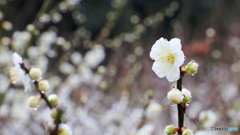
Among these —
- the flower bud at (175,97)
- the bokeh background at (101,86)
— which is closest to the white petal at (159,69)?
the flower bud at (175,97)

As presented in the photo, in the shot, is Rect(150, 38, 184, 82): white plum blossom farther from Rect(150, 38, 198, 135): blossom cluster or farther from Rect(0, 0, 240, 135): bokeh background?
Rect(0, 0, 240, 135): bokeh background

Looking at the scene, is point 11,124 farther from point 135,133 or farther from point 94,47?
point 135,133

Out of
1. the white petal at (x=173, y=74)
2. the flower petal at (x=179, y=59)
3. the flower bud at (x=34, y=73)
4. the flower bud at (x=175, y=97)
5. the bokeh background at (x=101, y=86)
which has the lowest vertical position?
the flower bud at (x=175, y=97)

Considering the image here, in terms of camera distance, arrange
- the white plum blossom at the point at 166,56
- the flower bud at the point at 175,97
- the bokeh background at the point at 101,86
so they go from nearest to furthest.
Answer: the flower bud at the point at 175,97, the white plum blossom at the point at 166,56, the bokeh background at the point at 101,86

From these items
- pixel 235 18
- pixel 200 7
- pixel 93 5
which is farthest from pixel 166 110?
pixel 93 5

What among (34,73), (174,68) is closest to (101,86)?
(34,73)

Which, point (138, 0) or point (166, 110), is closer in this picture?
point (166, 110)

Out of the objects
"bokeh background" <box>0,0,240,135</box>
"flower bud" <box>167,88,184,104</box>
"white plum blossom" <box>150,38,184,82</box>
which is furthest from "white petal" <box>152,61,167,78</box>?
"bokeh background" <box>0,0,240,135</box>

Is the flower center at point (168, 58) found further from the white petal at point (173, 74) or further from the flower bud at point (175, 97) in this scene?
the flower bud at point (175, 97)

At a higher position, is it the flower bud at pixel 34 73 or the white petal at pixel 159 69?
the white petal at pixel 159 69
